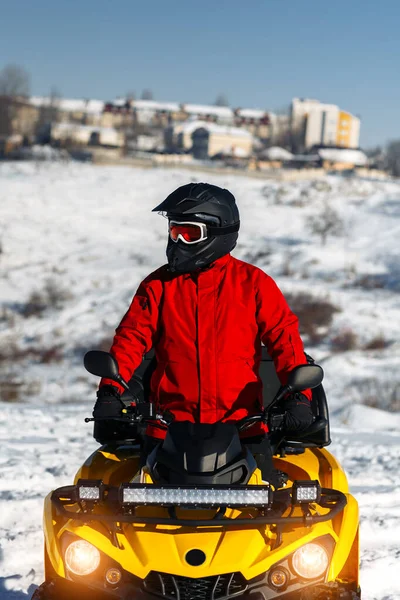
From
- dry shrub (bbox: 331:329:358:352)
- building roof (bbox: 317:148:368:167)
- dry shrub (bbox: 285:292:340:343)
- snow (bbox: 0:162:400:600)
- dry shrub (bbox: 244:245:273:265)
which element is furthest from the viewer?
building roof (bbox: 317:148:368:167)

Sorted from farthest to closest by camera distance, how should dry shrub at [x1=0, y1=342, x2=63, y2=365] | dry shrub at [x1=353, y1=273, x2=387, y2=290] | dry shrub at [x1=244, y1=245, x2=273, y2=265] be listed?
dry shrub at [x1=244, y1=245, x2=273, y2=265]
dry shrub at [x1=353, y1=273, x2=387, y2=290]
dry shrub at [x1=0, y1=342, x2=63, y2=365]

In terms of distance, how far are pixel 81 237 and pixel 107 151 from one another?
34.2 metres

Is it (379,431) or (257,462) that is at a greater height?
(257,462)

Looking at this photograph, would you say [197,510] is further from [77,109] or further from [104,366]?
Answer: [77,109]

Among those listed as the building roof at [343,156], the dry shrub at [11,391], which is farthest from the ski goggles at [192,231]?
the building roof at [343,156]

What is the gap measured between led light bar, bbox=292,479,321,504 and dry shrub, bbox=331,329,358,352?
631 inches

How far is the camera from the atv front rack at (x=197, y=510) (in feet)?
8.78

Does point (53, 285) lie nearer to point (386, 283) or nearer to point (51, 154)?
point (386, 283)

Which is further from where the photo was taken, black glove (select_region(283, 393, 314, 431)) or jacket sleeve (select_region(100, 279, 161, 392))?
jacket sleeve (select_region(100, 279, 161, 392))

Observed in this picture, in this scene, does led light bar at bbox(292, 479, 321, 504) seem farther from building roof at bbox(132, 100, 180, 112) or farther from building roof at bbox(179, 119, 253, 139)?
building roof at bbox(132, 100, 180, 112)

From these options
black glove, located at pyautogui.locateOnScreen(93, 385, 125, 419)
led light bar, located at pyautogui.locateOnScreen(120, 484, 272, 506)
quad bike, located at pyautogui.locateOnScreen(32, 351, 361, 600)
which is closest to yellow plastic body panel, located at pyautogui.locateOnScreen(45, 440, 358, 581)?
quad bike, located at pyautogui.locateOnScreen(32, 351, 361, 600)

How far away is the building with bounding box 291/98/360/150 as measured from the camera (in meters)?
116

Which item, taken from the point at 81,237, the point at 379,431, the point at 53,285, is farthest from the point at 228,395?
the point at 81,237

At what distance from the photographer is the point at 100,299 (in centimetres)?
2411
